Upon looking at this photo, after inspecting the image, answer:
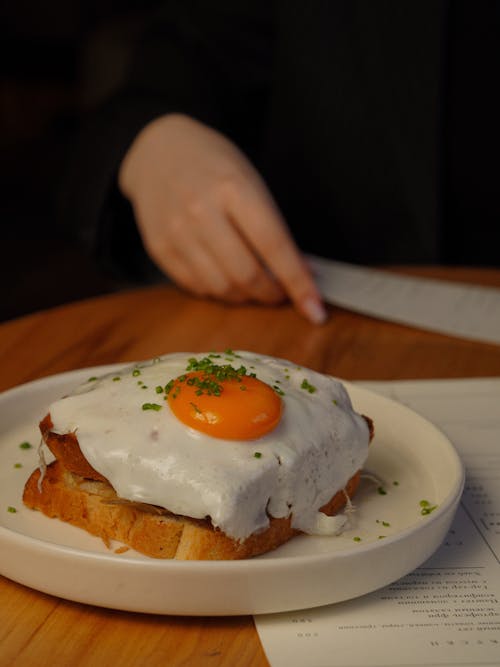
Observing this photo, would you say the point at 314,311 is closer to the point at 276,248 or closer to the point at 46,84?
the point at 276,248

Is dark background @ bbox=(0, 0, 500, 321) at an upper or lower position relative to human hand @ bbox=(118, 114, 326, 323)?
lower

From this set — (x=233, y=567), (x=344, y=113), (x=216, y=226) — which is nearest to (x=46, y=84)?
(x=344, y=113)

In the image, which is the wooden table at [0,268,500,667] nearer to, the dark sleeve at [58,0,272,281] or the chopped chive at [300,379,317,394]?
the dark sleeve at [58,0,272,281]

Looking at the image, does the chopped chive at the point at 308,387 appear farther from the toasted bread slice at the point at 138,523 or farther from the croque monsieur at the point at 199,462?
the toasted bread slice at the point at 138,523

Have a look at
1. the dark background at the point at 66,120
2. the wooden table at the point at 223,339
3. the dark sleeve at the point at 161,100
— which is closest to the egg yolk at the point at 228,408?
the wooden table at the point at 223,339

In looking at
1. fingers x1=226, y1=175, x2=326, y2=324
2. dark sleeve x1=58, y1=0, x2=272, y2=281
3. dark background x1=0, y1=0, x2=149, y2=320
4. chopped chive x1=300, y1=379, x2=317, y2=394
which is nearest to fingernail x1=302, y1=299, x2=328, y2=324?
fingers x1=226, y1=175, x2=326, y2=324

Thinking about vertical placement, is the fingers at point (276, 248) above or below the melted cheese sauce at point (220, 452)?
below

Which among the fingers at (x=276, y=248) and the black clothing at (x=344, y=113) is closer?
the fingers at (x=276, y=248)
